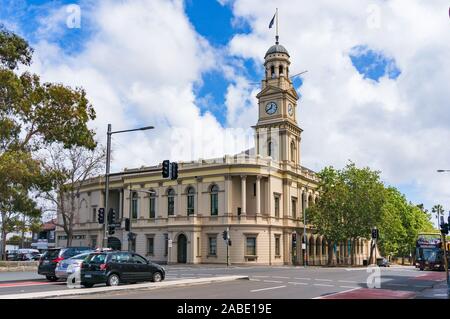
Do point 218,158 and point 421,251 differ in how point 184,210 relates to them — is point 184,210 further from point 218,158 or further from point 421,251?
point 421,251

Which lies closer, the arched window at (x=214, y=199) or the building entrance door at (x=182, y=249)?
the arched window at (x=214, y=199)

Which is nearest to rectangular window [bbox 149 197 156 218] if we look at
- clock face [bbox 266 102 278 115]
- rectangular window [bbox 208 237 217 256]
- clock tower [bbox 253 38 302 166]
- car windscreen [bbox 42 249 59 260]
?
rectangular window [bbox 208 237 217 256]

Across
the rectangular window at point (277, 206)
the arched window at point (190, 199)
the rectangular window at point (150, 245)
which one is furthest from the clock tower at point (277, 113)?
the rectangular window at point (150, 245)

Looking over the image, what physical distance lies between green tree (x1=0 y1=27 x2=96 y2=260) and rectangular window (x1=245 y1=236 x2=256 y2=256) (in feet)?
90.2

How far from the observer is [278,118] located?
65250mm

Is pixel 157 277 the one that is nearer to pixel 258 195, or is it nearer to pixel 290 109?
pixel 258 195

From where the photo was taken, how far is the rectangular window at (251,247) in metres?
57.4

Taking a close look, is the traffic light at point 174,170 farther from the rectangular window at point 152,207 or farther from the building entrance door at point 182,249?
the rectangular window at point 152,207

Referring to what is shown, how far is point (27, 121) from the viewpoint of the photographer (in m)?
33.3

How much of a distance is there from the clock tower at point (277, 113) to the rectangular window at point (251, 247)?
1141 cm

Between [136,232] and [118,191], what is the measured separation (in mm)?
10050

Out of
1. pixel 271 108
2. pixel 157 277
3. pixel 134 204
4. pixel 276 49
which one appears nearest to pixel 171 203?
pixel 134 204
